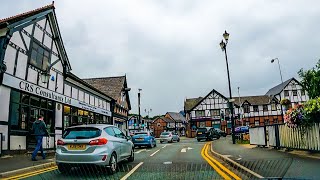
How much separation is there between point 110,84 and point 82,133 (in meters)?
32.5

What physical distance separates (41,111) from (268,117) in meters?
58.2

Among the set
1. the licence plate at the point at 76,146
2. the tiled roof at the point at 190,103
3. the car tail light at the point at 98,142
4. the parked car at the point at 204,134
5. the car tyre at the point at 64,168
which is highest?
the tiled roof at the point at 190,103

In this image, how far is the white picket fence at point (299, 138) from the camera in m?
11.0

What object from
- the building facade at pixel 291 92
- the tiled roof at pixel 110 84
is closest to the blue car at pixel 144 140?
the tiled roof at pixel 110 84

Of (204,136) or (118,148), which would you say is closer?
(118,148)

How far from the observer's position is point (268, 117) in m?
66.5

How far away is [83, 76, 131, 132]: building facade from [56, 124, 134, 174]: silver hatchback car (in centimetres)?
2696

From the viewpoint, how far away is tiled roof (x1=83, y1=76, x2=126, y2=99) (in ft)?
129

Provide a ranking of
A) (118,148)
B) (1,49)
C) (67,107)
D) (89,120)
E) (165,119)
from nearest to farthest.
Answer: (118,148)
(1,49)
(67,107)
(89,120)
(165,119)

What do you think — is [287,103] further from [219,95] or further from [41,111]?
[219,95]

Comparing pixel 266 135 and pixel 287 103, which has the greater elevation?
pixel 287 103

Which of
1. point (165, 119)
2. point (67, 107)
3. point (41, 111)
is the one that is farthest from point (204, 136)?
point (165, 119)

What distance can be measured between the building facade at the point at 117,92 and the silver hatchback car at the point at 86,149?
27.0 meters

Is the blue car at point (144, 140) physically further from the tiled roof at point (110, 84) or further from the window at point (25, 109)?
the tiled roof at point (110, 84)
